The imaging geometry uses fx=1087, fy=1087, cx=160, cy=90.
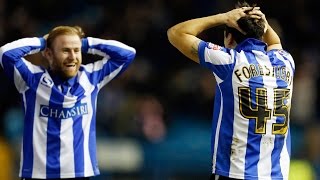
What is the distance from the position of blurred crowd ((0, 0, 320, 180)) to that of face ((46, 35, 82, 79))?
12.9 ft

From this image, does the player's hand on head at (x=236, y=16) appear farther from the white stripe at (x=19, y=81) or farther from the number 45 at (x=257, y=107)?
the white stripe at (x=19, y=81)

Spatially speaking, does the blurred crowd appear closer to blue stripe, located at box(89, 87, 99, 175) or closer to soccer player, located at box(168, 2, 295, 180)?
blue stripe, located at box(89, 87, 99, 175)

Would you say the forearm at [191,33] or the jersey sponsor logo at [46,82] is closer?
the forearm at [191,33]

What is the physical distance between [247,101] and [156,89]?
6.40m

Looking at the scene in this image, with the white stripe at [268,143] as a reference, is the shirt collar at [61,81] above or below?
above

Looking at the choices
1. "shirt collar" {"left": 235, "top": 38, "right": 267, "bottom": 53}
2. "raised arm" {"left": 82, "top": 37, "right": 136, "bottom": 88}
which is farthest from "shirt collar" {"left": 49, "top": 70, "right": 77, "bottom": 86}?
"shirt collar" {"left": 235, "top": 38, "right": 267, "bottom": 53}

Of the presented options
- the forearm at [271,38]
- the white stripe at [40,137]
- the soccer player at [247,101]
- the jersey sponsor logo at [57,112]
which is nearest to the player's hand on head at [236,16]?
the soccer player at [247,101]

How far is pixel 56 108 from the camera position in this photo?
28.6ft

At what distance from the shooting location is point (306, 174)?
40.1ft

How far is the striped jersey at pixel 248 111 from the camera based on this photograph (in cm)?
790

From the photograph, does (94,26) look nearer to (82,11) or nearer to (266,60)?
(82,11)

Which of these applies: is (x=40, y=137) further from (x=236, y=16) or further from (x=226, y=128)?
(x=236, y=16)

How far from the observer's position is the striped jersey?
25.9ft

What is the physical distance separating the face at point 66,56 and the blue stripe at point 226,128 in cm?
142
